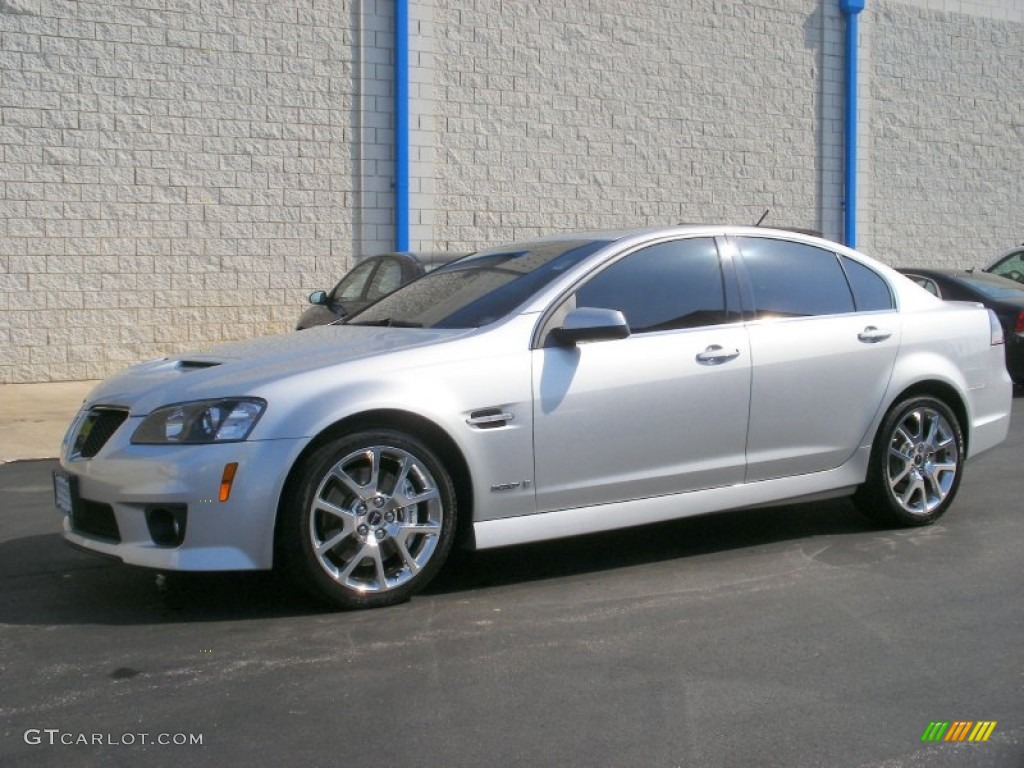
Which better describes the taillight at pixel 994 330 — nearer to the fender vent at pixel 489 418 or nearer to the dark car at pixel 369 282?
the fender vent at pixel 489 418

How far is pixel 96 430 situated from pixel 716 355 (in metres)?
2.81

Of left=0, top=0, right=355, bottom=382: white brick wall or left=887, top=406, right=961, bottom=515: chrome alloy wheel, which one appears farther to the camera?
left=0, top=0, right=355, bottom=382: white brick wall

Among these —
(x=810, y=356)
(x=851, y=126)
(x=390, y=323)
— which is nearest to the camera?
(x=390, y=323)

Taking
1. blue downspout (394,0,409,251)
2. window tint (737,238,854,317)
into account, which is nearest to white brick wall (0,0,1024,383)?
blue downspout (394,0,409,251)

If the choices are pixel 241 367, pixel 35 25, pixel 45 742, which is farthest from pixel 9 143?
pixel 45 742

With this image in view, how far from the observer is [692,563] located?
6105 mm

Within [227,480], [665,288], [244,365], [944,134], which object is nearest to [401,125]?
[944,134]

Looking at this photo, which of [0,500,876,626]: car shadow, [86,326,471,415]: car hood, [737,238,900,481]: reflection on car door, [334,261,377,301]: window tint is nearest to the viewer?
[86,326,471,415]: car hood

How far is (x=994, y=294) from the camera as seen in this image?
13.4 m

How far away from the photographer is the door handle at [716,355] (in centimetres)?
595

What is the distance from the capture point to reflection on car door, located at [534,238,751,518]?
5578 millimetres

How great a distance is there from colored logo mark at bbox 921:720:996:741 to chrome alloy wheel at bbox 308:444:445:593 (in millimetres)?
2181

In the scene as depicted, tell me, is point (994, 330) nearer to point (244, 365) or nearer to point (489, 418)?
point (489, 418)

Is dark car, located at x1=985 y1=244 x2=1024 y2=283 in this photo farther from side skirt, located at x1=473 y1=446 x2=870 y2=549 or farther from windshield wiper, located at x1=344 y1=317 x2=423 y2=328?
windshield wiper, located at x1=344 y1=317 x2=423 y2=328
